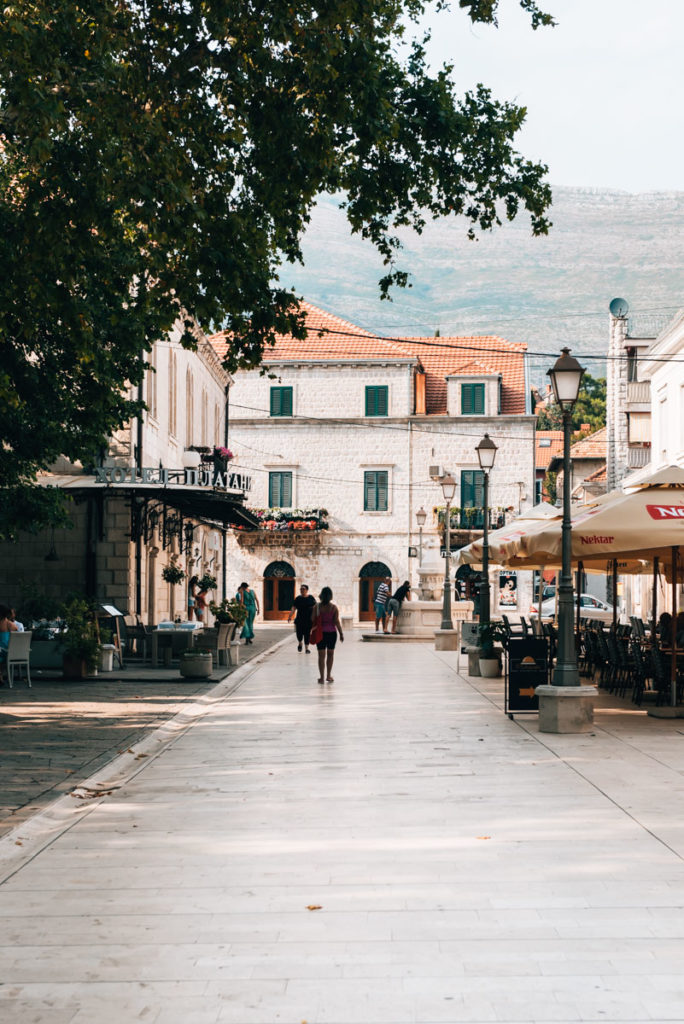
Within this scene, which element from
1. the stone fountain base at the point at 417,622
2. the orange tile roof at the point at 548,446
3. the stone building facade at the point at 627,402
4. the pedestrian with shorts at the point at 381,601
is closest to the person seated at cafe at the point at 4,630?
the stone fountain base at the point at 417,622

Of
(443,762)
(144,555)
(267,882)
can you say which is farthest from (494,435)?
(267,882)

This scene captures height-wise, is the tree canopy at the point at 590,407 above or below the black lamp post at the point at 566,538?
above

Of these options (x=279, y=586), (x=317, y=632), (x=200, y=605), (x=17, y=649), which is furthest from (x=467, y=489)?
(x=17, y=649)

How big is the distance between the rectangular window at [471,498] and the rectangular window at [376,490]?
3638 millimetres

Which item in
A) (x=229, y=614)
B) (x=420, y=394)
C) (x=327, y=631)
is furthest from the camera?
(x=420, y=394)

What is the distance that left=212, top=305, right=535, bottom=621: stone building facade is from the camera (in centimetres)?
5712

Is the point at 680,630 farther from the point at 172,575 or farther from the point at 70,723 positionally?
the point at 172,575

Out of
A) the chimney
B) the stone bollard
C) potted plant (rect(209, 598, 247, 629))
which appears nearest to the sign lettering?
the stone bollard

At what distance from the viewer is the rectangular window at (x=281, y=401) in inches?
2302

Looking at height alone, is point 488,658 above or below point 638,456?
below

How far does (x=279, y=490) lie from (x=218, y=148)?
4626 centimetres

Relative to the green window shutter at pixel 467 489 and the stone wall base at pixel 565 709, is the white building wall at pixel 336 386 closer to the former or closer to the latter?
the green window shutter at pixel 467 489

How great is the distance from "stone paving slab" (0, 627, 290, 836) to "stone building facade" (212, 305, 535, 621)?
3333 cm

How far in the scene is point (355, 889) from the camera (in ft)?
21.3
